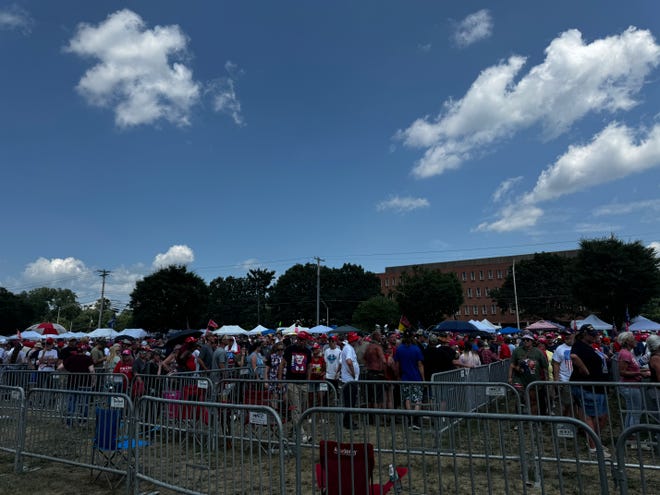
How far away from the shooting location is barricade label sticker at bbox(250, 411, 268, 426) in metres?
4.31

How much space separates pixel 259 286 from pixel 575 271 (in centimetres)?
6575

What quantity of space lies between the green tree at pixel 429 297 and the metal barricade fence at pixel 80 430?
61302 mm

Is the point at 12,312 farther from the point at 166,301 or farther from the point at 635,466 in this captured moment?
the point at 635,466

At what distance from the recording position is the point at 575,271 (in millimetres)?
42969

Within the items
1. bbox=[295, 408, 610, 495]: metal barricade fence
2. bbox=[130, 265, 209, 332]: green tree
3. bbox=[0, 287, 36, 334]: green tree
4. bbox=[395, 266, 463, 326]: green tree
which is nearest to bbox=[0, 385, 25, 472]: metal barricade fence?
bbox=[295, 408, 610, 495]: metal barricade fence

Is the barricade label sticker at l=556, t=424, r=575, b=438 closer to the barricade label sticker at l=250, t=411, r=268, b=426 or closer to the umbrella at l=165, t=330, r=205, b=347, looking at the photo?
the barricade label sticker at l=250, t=411, r=268, b=426

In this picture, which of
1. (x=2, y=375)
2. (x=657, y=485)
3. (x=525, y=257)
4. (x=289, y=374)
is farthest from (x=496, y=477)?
(x=525, y=257)

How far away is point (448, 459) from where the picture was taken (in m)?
6.18

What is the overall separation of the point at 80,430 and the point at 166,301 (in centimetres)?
5420

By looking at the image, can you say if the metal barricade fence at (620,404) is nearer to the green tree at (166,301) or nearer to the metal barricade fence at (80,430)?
the metal barricade fence at (80,430)

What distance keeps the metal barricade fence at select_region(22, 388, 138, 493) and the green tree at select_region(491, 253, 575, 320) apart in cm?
7734

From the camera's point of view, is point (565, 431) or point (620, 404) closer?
point (565, 431)

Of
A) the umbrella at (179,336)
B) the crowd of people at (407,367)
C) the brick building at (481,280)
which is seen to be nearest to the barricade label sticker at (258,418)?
the crowd of people at (407,367)

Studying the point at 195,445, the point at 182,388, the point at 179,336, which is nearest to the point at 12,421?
the point at 182,388
